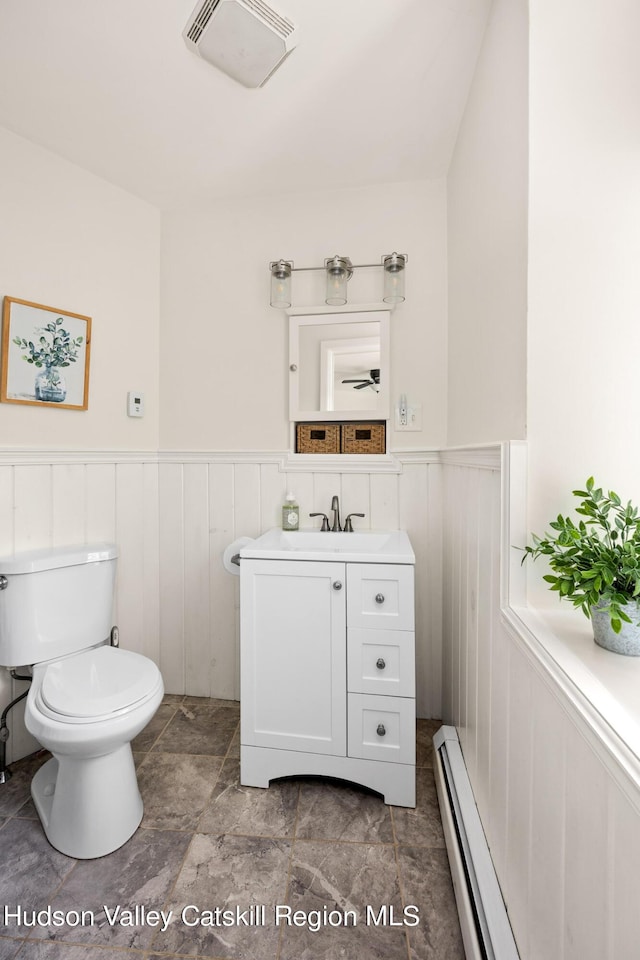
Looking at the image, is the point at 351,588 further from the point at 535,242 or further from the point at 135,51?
the point at 135,51

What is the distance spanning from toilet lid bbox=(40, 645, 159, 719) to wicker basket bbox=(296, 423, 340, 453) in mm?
1080

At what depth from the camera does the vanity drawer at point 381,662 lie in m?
1.42

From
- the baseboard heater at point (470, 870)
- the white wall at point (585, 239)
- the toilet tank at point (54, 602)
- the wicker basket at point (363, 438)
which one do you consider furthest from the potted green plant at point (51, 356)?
the baseboard heater at point (470, 870)

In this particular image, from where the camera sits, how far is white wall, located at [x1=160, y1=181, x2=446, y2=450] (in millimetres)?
1912

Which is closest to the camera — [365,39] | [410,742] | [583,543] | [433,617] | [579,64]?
[583,543]

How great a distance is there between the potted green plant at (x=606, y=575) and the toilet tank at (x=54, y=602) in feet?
5.13

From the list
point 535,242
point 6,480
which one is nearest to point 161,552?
point 6,480

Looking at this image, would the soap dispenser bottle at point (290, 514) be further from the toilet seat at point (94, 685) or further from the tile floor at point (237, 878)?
the tile floor at point (237, 878)

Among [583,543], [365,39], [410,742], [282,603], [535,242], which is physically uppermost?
[365,39]

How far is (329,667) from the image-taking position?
1.47 m

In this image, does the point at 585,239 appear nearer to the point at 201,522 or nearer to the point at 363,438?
the point at 363,438

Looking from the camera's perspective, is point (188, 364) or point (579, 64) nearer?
point (579, 64)

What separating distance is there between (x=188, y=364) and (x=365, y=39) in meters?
1.34

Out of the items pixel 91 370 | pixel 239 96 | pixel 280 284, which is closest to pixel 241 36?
pixel 239 96
